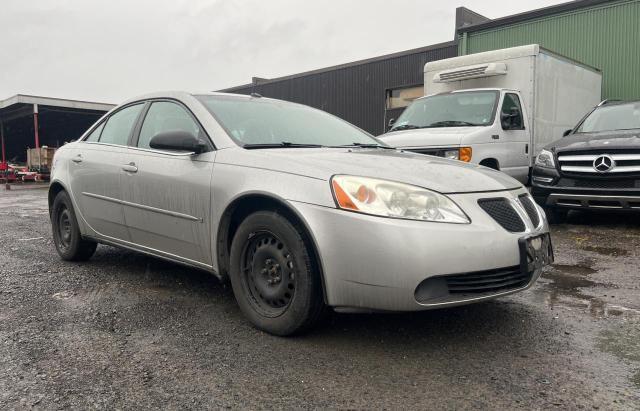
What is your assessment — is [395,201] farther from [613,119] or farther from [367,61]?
[367,61]

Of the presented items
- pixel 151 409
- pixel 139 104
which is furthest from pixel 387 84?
pixel 151 409

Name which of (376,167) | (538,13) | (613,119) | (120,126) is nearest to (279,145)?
(376,167)

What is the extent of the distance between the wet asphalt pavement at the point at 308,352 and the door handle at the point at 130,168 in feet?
2.97

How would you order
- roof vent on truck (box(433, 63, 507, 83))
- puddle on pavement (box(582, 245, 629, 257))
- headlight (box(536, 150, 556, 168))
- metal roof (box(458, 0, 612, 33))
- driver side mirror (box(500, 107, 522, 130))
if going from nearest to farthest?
puddle on pavement (box(582, 245, 629, 257)) → headlight (box(536, 150, 556, 168)) → driver side mirror (box(500, 107, 522, 130)) → roof vent on truck (box(433, 63, 507, 83)) → metal roof (box(458, 0, 612, 33))

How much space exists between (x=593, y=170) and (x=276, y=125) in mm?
4420

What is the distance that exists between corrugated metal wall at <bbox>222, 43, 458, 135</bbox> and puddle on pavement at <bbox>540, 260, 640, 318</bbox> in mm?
12415

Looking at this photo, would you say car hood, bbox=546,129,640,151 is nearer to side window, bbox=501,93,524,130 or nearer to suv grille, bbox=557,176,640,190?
suv grille, bbox=557,176,640,190

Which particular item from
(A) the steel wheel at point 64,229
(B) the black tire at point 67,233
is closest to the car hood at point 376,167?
(B) the black tire at point 67,233

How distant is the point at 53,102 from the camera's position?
24.2m

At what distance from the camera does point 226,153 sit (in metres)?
3.41

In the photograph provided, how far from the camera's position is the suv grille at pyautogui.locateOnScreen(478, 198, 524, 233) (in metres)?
2.90

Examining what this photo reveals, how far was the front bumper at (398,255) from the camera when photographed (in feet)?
8.63

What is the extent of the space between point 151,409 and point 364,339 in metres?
1.23

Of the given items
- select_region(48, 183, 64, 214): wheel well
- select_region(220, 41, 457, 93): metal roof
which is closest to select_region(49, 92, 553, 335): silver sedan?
select_region(48, 183, 64, 214): wheel well
